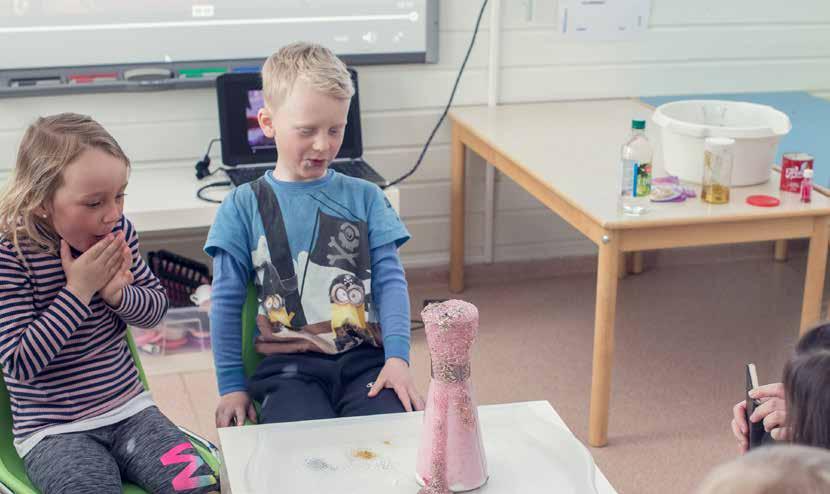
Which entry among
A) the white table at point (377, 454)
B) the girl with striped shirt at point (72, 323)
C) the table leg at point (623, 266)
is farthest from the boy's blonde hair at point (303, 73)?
the table leg at point (623, 266)

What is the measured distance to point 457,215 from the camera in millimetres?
3578

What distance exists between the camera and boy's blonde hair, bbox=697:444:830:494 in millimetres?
760

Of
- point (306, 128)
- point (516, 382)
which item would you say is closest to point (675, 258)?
point (516, 382)

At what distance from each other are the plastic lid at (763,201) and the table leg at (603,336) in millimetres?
340

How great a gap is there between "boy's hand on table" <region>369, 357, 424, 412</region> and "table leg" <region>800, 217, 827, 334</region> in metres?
1.16

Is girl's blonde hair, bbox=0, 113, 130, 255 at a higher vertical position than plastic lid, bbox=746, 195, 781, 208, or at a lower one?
higher

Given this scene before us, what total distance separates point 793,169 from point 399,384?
49.7 inches

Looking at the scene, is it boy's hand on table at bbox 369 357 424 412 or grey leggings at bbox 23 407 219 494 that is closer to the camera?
grey leggings at bbox 23 407 219 494

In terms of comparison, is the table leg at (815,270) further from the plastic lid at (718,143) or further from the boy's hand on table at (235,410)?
the boy's hand on table at (235,410)

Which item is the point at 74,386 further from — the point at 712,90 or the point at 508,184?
the point at 712,90

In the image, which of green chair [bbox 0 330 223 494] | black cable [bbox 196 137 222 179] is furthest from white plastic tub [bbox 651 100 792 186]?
green chair [bbox 0 330 223 494]

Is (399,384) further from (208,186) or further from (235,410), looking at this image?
(208,186)

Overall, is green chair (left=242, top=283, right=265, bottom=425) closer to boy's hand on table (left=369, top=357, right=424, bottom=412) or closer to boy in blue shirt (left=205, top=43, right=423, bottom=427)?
boy in blue shirt (left=205, top=43, right=423, bottom=427)

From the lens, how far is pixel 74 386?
5.53 ft
